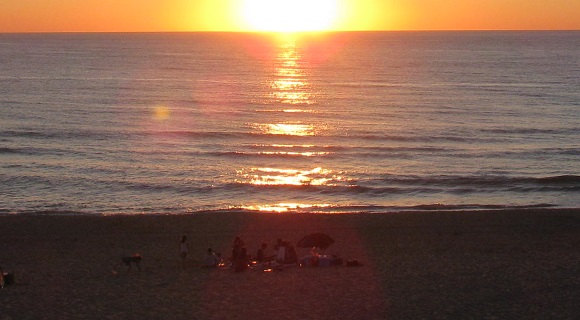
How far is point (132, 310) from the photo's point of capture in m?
16.8

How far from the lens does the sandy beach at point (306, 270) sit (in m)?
16.9

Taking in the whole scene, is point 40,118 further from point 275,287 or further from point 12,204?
point 275,287

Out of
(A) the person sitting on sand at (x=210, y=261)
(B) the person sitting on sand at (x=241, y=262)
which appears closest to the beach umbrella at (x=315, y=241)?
(B) the person sitting on sand at (x=241, y=262)

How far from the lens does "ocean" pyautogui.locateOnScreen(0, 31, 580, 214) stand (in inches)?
→ 1346

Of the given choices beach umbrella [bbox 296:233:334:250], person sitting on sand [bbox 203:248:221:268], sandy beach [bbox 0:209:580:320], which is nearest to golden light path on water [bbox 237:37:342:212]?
sandy beach [bbox 0:209:580:320]

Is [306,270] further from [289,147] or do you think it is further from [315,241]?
[289,147]

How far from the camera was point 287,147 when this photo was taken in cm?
4647

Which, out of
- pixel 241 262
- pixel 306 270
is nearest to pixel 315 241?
pixel 306 270

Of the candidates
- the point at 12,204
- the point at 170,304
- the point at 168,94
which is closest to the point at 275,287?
the point at 170,304

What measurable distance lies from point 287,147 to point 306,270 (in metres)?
25.9

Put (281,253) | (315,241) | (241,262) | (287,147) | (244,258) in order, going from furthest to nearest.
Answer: (287,147), (315,241), (281,253), (244,258), (241,262)

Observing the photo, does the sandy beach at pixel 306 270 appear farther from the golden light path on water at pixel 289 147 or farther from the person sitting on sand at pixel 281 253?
the golden light path on water at pixel 289 147

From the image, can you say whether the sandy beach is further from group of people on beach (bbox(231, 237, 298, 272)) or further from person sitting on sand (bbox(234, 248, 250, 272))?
group of people on beach (bbox(231, 237, 298, 272))

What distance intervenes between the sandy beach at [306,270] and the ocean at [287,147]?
3445 millimetres
